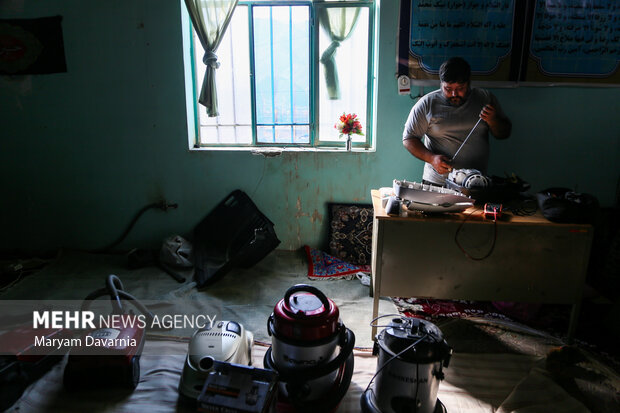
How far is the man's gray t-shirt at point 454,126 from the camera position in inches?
97.0

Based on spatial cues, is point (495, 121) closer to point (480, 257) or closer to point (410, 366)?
point (480, 257)

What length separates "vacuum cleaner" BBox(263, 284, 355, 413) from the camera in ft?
4.89

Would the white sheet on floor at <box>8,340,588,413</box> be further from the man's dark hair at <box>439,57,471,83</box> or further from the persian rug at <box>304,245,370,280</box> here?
the man's dark hair at <box>439,57,471,83</box>

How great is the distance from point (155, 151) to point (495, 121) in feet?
8.69

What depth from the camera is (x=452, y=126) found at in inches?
98.0

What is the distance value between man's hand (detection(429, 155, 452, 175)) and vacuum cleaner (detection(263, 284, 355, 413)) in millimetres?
1290

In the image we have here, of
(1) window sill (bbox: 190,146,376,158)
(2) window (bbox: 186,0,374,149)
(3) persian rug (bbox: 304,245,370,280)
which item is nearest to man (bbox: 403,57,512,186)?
(1) window sill (bbox: 190,146,376,158)

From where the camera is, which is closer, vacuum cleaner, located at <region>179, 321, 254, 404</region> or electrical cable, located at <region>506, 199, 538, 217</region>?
vacuum cleaner, located at <region>179, 321, 254, 404</region>

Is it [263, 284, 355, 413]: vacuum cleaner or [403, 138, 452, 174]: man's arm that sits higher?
[403, 138, 452, 174]: man's arm

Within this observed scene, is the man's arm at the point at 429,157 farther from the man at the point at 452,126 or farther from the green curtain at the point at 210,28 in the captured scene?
the green curtain at the point at 210,28

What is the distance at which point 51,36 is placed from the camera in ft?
10.2

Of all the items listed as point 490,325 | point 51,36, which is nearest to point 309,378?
point 490,325

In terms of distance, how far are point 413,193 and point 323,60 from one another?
1711 millimetres

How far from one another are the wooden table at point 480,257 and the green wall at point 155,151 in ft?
4.15
